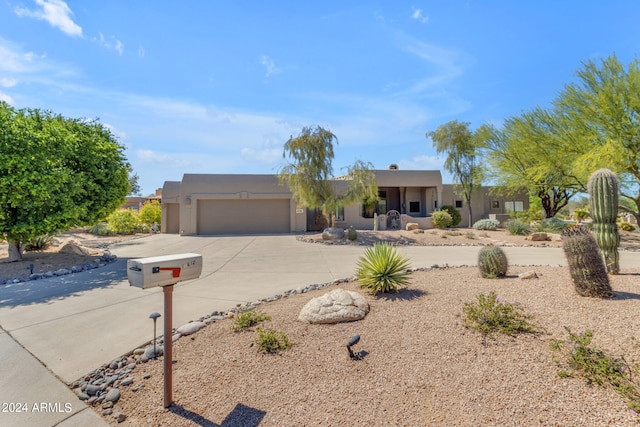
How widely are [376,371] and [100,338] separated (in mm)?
3659

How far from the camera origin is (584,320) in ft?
11.6

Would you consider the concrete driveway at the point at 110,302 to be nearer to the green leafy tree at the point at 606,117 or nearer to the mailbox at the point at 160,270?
→ the mailbox at the point at 160,270

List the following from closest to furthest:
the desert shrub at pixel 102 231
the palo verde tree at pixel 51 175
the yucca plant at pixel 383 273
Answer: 1. the yucca plant at pixel 383 273
2. the palo verde tree at pixel 51 175
3. the desert shrub at pixel 102 231

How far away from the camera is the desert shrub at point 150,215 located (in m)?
22.2

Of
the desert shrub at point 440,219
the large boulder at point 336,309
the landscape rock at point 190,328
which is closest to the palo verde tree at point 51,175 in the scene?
the landscape rock at point 190,328

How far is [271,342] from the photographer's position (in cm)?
341

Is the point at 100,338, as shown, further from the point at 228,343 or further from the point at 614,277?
the point at 614,277

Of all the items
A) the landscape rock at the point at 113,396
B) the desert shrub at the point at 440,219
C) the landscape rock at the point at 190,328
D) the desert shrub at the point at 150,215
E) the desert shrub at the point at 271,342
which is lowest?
the landscape rock at the point at 113,396

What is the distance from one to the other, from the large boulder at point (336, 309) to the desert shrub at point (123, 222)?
2066 cm

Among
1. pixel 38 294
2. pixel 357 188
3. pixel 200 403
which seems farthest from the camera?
pixel 357 188

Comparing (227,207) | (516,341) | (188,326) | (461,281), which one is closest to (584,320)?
(516,341)

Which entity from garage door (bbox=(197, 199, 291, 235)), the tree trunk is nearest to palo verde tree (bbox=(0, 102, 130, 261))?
the tree trunk

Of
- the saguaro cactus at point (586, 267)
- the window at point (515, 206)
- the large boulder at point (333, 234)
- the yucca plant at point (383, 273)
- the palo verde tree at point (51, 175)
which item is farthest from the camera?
the window at point (515, 206)

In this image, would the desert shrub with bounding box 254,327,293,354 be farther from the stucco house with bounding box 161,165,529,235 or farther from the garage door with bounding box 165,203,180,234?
the garage door with bounding box 165,203,180,234
